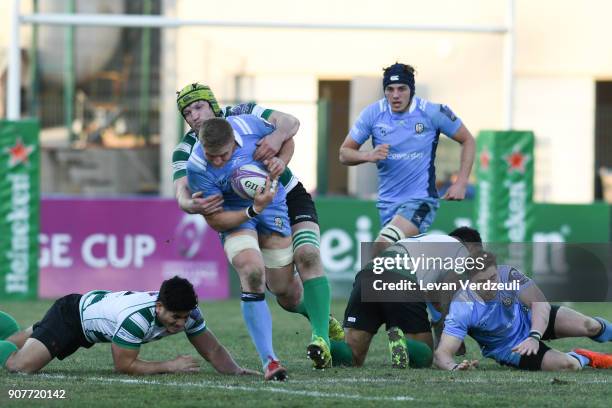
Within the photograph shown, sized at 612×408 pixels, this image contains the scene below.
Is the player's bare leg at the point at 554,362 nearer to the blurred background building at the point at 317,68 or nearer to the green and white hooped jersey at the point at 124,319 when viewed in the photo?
the green and white hooped jersey at the point at 124,319

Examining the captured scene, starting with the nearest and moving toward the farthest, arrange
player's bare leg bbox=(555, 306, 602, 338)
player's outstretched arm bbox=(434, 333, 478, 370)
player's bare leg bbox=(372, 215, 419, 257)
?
player's outstretched arm bbox=(434, 333, 478, 370) → player's bare leg bbox=(555, 306, 602, 338) → player's bare leg bbox=(372, 215, 419, 257)

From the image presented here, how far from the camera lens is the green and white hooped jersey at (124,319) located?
25.1 ft

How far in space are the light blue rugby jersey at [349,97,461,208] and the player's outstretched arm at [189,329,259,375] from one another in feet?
8.52

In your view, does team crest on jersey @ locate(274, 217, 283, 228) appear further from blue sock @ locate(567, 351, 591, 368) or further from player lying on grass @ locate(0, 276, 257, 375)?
blue sock @ locate(567, 351, 591, 368)

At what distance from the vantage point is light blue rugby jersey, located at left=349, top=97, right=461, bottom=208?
10148 millimetres

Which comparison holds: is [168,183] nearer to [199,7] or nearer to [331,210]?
[199,7]

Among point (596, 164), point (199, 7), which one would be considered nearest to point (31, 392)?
point (199, 7)

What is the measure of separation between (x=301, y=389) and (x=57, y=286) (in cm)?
958

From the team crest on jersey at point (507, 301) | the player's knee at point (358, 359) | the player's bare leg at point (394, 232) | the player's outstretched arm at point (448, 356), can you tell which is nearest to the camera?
the player's outstretched arm at point (448, 356)

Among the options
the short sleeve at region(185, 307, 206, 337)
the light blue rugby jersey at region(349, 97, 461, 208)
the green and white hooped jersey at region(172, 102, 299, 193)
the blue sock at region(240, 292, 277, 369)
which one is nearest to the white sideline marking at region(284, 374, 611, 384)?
the blue sock at region(240, 292, 277, 369)

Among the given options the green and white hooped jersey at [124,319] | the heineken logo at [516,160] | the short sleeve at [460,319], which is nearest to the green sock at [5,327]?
the green and white hooped jersey at [124,319]

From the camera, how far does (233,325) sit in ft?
40.6

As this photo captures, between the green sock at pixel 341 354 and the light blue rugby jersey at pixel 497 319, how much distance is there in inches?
26.3

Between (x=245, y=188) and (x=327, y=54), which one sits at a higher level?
(x=327, y=54)
